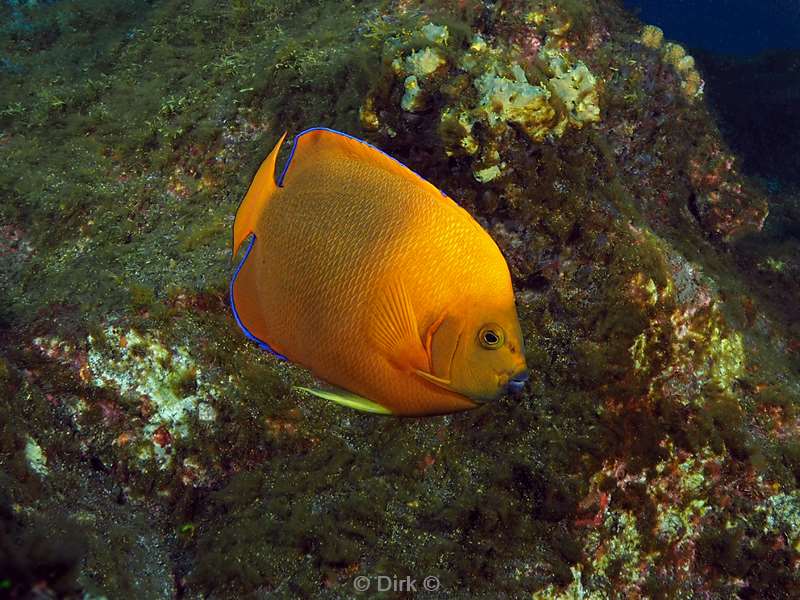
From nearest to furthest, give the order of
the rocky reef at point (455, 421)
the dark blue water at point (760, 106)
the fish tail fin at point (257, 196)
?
1. the fish tail fin at point (257, 196)
2. the rocky reef at point (455, 421)
3. the dark blue water at point (760, 106)

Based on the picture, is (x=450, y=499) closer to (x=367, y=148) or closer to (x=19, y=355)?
(x=367, y=148)

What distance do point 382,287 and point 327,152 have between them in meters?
0.42

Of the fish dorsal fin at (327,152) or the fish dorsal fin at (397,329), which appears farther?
the fish dorsal fin at (327,152)

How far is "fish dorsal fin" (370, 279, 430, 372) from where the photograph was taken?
1223mm

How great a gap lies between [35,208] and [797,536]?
→ 5802mm

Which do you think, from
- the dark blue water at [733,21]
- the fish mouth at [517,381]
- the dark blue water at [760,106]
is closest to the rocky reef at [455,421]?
the fish mouth at [517,381]

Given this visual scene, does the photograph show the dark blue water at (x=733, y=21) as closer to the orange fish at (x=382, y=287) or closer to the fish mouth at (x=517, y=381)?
the orange fish at (x=382, y=287)

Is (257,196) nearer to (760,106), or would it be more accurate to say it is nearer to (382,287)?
(382,287)

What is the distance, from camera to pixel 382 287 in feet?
4.06

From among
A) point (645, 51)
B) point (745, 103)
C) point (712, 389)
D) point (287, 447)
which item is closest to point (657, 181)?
point (645, 51)

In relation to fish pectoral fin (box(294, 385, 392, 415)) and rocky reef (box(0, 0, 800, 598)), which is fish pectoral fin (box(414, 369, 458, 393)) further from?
rocky reef (box(0, 0, 800, 598))

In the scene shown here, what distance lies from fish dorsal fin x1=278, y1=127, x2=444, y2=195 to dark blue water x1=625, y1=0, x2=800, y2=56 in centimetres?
5031

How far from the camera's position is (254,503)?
9.89 feet

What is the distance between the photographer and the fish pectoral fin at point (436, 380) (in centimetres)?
118
